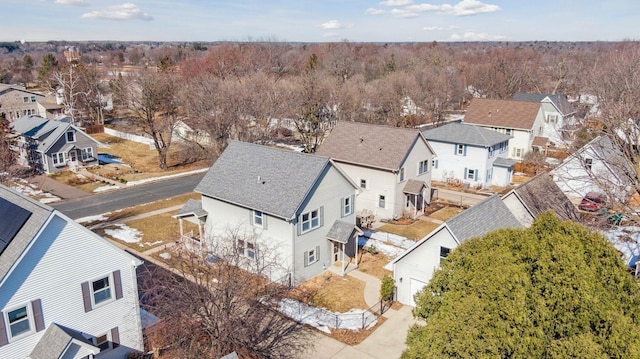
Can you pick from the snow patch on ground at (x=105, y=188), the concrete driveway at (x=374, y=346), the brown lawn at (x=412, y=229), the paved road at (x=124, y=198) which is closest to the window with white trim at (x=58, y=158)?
the snow patch on ground at (x=105, y=188)

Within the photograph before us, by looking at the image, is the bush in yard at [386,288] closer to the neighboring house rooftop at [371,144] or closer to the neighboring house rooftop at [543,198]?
the neighboring house rooftop at [543,198]

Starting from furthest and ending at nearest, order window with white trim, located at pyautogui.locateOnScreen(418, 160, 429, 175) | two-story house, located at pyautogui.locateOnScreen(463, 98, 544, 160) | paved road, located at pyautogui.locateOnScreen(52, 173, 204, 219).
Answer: two-story house, located at pyautogui.locateOnScreen(463, 98, 544, 160) → paved road, located at pyautogui.locateOnScreen(52, 173, 204, 219) → window with white trim, located at pyautogui.locateOnScreen(418, 160, 429, 175)

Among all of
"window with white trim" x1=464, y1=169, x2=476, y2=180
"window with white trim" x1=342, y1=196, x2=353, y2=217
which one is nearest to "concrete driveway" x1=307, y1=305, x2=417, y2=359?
"window with white trim" x1=342, y1=196, x2=353, y2=217

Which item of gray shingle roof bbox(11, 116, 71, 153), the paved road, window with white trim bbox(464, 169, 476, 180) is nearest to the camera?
the paved road

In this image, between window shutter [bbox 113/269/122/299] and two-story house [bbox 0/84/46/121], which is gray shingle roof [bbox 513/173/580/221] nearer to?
window shutter [bbox 113/269/122/299]

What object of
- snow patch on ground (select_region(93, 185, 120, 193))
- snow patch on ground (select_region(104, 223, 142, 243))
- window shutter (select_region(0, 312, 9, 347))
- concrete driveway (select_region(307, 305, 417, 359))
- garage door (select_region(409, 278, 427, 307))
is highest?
window shutter (select_region(0, 312, 9, 347))
